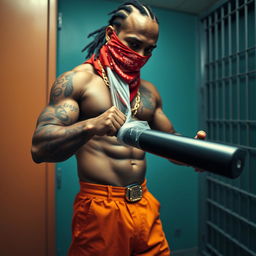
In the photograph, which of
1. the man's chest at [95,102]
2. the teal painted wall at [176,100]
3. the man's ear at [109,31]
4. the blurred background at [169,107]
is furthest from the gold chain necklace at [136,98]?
the teal painted wall at [176,100]

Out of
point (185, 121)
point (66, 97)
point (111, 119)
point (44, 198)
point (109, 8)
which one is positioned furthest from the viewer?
point (185, 121)

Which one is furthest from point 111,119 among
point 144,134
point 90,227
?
point 90,227

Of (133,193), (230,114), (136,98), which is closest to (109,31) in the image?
(136,98)

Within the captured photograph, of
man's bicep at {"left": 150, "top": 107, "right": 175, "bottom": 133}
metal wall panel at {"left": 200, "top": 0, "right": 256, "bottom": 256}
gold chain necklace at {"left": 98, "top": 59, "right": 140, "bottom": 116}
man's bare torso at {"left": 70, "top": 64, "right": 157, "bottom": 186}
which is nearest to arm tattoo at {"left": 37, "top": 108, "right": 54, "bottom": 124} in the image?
man's bare torso at {"left": 70, "top": 64, "right": 157, "bottom": 186}

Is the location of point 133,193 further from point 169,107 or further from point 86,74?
point 169,107

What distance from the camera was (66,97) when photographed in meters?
0.85

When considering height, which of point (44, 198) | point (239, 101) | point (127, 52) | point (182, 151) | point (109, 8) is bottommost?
point (44, 198)

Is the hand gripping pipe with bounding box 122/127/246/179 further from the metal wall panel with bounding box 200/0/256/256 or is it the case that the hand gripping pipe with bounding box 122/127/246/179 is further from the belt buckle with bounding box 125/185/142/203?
the metal wall panel with bounding box 200/0/256/256

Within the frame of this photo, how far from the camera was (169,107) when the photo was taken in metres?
1.76

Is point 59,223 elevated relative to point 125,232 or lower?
lower

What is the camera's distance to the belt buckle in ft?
3.08

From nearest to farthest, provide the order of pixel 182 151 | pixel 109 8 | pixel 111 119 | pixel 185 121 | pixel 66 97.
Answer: pixel 182 151, pixel 111 119, pixel 66 97, pixel 109 8, pixel 185 121

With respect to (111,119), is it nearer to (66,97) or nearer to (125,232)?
(66,97)

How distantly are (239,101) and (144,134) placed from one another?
121cm
